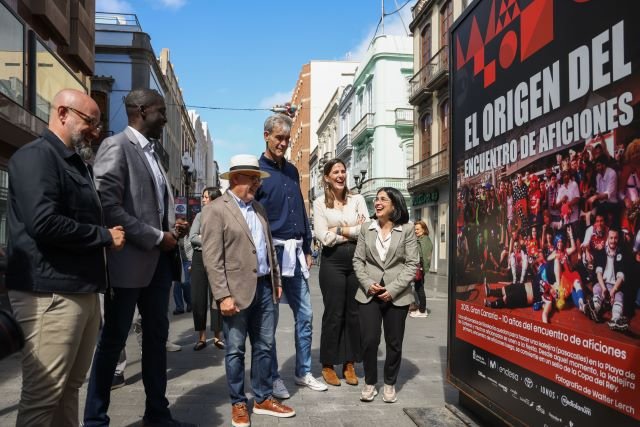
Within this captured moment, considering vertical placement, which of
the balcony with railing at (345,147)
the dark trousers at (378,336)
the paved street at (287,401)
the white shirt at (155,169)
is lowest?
the paved street at (287,401)

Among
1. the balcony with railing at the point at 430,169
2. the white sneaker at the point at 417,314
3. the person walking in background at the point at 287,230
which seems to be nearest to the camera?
the person walking in background at the point at 287,230

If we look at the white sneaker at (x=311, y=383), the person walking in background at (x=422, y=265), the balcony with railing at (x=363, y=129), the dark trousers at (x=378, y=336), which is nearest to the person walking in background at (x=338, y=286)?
the white sneaker at (x=311, y=383)

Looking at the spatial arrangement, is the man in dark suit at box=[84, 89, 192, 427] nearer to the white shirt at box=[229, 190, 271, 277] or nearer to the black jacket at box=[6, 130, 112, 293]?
the white shirt at box=[229, 190, 271, 277]

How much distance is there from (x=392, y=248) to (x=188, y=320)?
5288 mm

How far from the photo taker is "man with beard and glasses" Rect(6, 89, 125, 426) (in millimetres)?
2574

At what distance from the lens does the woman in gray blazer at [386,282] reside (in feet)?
14.8

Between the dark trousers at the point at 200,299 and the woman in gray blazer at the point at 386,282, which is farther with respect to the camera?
the dark trousers at the point at 200,299

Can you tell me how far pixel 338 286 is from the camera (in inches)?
200

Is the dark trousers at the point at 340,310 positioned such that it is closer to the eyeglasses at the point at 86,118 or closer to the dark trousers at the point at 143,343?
the dark trousers at the point at 143,343

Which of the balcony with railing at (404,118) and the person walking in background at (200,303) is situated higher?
the balcony with railing at (404,118)

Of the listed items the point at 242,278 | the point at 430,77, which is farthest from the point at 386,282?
the point at 430,77

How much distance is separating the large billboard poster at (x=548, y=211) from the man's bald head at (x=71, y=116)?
223 cm

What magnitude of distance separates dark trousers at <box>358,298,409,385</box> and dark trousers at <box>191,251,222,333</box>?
7.34 feet

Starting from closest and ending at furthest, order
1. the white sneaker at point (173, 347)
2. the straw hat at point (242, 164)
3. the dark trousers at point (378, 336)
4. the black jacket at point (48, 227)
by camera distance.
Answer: the black jacket at point (48, 227) → the straw hat at point (242, 164) → the dark trousers at point (378, 336) → the white sneaker at point (173, 347)
